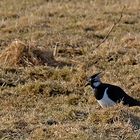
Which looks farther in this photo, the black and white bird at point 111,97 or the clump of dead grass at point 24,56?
the clump of dead grass at point 24,56

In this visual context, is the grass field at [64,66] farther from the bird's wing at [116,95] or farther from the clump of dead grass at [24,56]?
the bird's wing at [116,95]

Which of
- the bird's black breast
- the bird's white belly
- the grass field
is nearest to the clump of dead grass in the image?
the grass field

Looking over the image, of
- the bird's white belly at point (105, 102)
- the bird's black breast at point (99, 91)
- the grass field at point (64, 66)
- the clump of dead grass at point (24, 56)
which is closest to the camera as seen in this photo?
the grass field at point (64, 66)

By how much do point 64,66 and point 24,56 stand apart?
60 cm

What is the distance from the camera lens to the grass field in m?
6.82

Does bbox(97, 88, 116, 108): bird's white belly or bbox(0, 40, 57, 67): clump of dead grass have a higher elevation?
bbox(97, 88, 116, 108): bird's white belly

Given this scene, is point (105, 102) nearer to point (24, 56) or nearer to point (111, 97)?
point (111, 97)

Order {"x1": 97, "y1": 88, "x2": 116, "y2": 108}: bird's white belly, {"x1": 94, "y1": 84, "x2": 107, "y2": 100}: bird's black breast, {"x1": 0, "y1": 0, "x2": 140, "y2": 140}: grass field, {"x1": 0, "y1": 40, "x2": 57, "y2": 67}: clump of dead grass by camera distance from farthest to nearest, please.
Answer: {"x1": 0, "y1": 40, "x2": 57, "y2": 67}: clump of dead grass
{"x1": 94, "y1": 84, "x2": 107, "y2": 100}: bird's black breast
{"x1": 97, "y1": 88, "x2": 116, "y2": 108}: bird's white belly
{"x1": 0, "y1": 0, "x2": 140, "y2": 140}: grass field

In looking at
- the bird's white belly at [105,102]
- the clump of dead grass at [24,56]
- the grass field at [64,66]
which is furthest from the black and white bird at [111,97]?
the clump of dead grass at [24,56]

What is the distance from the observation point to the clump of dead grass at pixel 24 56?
10.2m

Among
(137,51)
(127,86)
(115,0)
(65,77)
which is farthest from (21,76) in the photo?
(115,0)

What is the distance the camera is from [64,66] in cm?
1023

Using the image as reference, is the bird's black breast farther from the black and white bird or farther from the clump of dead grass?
the clump of dead grass

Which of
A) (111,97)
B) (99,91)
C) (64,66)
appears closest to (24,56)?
(64,66)
